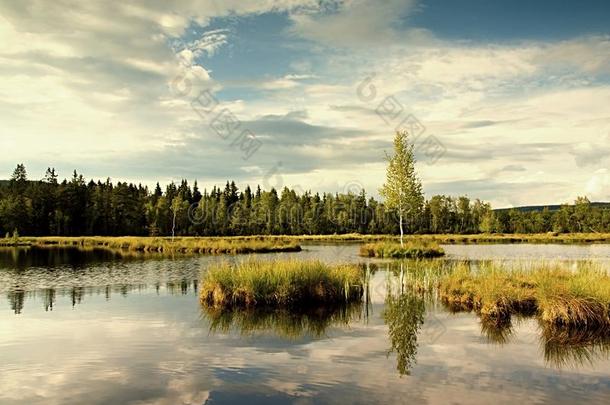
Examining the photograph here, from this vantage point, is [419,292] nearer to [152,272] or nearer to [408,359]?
[408,359]

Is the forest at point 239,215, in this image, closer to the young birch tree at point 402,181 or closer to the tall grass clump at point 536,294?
the young birch tree at point 402,181

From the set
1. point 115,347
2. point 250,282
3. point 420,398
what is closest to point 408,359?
point 420,398

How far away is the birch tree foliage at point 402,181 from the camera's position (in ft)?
186

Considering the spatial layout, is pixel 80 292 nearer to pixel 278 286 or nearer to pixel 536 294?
pixel 278 286

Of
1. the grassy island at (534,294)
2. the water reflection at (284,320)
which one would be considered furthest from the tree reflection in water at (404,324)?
the grassy island at (534,294)

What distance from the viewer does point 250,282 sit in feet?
71.2

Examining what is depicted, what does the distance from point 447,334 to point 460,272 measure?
9254 mm

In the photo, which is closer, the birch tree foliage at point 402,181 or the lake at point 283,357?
the lake at point 283,357

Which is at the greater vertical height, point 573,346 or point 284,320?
point 284,320

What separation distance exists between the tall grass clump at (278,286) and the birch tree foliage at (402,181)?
34168 mm

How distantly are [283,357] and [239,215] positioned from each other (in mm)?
109284

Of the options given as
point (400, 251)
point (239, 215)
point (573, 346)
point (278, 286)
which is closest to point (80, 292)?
point (278, 286)

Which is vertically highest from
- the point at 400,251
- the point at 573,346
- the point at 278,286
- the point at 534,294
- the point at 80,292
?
the point at 400,251

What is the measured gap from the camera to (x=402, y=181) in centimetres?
5678
